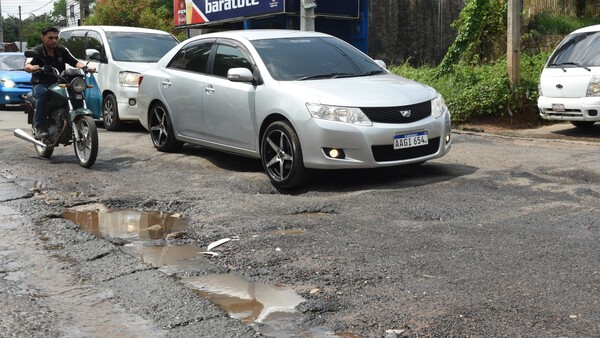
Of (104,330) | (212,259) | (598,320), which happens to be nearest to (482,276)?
(598,320)

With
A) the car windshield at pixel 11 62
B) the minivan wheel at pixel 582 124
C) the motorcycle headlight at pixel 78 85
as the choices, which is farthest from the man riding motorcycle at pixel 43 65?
the car windshield at pixel 11 62

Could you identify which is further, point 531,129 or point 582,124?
point 531,129

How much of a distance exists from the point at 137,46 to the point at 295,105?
7258mm

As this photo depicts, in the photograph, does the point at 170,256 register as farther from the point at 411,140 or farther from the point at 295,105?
the point at 411,140

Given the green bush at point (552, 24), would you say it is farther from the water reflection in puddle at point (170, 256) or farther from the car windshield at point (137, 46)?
the water reflection in puddle at point (170, 256)

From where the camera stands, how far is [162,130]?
1066 cm

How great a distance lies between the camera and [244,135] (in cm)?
894

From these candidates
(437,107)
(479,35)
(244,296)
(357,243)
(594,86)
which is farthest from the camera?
(479,35)

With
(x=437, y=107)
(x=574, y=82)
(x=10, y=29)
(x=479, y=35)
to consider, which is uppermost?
(x=10, y=29)

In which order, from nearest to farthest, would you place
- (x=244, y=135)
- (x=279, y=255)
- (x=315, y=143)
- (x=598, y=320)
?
(x=598, y=320) < (x=279, y=255) < (x=315, y=143) < (x=244, y=135)

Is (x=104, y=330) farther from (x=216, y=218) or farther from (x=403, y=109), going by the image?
(x=403, y=109)

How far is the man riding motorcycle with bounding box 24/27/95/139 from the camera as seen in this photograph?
33.5ft

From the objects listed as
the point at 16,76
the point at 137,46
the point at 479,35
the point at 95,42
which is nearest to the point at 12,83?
the point at 16,76

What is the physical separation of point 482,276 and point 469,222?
1.46m
